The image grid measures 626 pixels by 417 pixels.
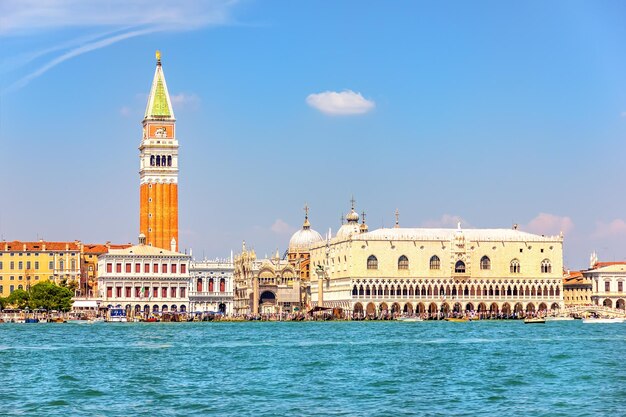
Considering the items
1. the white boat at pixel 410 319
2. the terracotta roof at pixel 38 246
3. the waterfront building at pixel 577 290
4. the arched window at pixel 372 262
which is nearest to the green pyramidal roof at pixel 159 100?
the terracotta roof at pixel 38 246

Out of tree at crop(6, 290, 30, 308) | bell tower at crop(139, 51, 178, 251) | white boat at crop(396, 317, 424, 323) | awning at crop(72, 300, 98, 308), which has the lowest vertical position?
white boat at crop(396, 317, 424, 323)

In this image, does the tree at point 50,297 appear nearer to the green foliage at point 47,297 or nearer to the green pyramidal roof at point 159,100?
the green foliage at point 47,297

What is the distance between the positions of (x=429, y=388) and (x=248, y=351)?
66.3ft

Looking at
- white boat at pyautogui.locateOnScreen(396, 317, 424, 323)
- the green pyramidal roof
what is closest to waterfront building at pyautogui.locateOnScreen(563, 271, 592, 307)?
white boat at pyautogui.locateOnScreen(396, 317, 424, 323)

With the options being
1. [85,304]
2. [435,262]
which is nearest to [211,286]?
[85,304]

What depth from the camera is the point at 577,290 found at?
477 feet

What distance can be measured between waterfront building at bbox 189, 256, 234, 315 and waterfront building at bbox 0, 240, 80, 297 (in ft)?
42.8

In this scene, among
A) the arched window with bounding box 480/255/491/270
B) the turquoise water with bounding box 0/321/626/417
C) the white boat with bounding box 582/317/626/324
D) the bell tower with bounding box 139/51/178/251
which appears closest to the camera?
the turquoise water with bounding box 0/321/626/417

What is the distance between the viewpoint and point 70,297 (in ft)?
392

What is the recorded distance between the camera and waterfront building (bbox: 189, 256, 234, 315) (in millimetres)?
127375

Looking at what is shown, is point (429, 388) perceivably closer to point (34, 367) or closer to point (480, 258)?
point (34, 367)

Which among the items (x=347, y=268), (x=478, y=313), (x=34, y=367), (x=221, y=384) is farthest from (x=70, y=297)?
(x=221, y=384)

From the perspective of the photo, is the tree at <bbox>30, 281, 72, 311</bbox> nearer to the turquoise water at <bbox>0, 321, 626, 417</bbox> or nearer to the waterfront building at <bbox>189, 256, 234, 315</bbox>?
the waterfront building at <bbox>189, 256, 234, 315</bbox>

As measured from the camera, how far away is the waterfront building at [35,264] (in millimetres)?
130250
